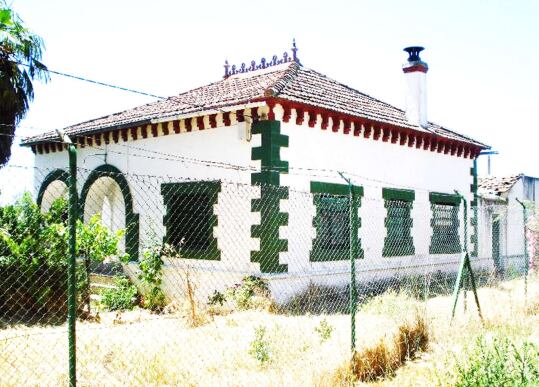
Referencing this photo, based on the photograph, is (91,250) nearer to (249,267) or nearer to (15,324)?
(15,324)

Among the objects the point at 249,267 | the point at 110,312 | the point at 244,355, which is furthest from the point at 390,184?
the point at 244,355

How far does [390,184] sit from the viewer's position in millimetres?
13422

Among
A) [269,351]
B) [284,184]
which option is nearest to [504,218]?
[284,184]

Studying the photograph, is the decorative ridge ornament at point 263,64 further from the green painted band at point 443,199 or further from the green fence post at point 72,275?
the green fence post at point 72,275

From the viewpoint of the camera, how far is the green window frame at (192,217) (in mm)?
11211

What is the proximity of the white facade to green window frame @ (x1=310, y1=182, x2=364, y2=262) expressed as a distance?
15 cm

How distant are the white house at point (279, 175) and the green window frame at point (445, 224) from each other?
0.12ft

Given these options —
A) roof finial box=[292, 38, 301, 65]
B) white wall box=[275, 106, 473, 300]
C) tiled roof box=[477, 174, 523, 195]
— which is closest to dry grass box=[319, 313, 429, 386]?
white wall box=[275, 106, 473, 300]

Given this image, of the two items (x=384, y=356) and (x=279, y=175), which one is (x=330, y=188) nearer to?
(x=279, y=175)

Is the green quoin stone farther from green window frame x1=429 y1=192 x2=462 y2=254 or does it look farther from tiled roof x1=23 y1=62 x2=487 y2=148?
green window frame x1=429 y1=192 x2=462 y2=254

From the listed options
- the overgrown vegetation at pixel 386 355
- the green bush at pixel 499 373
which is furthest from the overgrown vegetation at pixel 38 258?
the green bush at pixel 499 373

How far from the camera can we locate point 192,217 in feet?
38.4

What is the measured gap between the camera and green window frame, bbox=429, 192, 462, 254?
15000 mm

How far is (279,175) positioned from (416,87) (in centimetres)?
660
